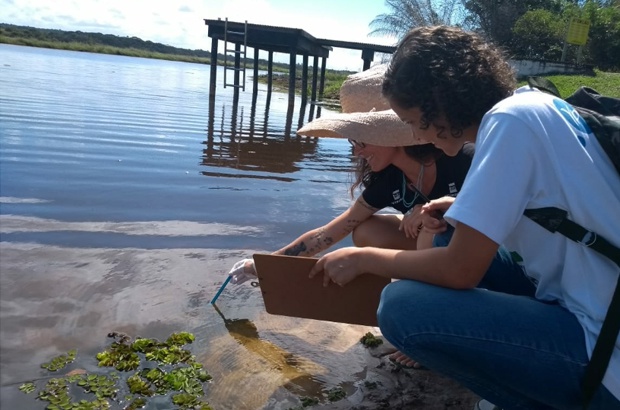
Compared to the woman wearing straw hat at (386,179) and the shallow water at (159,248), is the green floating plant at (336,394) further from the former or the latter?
the woman wearing straw hat at (386,179)

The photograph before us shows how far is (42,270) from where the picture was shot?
10.8 ft

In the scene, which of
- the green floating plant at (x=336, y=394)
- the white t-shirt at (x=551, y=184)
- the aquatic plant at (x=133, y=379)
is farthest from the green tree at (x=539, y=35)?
the white t-shirt at (x=551, y=184)

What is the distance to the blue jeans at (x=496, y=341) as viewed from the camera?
62.0 inches

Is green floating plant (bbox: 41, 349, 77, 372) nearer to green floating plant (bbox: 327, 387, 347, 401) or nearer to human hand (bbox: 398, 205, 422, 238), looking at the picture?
green floating plant (bbox: 327, 387, 347, 401)

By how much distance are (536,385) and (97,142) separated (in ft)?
22.9

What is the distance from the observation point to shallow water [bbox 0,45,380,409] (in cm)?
252

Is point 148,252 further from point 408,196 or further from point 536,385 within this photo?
point 536,385

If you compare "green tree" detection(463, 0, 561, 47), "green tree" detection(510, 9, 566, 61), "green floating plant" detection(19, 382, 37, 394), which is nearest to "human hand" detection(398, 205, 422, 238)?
"green floating plant" detection(19, 382, 37, 394)

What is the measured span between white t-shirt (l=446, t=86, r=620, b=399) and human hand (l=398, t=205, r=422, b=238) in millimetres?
966

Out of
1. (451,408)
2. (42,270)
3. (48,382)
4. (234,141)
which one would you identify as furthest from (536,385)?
(234,141)

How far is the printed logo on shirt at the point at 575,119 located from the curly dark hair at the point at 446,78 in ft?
0.91

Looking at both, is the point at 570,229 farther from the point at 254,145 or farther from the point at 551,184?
the point at 254,145

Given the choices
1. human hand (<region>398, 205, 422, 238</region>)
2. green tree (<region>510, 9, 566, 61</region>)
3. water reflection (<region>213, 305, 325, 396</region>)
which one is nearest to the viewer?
water reflection (<region>213, 305, 325, 396</region>)

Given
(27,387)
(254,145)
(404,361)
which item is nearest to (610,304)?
(404,361)
